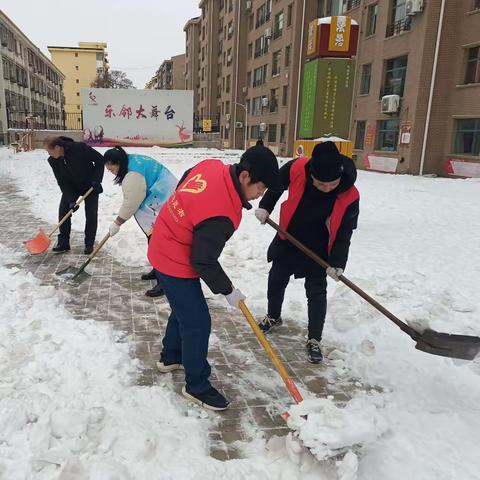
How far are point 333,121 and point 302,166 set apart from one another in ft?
23.8

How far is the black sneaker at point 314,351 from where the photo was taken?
11.5 feet

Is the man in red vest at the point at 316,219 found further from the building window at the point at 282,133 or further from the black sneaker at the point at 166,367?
the building window at the point at 282,133

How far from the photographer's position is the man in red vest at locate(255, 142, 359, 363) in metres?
3.09

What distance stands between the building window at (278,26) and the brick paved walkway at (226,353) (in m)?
30.8

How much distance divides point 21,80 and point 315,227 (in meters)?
48.9

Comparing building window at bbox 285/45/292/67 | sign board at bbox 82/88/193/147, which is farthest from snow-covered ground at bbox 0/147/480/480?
building window at bbox 285/45/292/67

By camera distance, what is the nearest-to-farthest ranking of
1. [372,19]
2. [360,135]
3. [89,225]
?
[89,225]
[372,19]
[360,135]

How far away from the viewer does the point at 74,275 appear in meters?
5.07

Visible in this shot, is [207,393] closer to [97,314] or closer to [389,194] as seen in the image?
[97,314]

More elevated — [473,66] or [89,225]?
[473,66]

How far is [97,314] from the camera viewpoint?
420 centimetres

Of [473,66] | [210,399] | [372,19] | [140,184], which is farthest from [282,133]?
[210,399]

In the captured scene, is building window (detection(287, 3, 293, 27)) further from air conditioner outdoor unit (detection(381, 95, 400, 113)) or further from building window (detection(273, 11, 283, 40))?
air conditioner outdoor unit (detection(381, 95, 400, 113))

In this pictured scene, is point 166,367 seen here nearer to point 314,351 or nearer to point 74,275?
point 314,351
